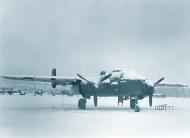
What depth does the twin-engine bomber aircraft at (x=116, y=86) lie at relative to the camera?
31.9 metres

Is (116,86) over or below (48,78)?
below

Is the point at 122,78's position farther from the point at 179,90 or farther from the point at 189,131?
the point at 179,90

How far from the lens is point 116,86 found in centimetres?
3344

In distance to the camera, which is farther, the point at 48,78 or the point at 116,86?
the point at 48,78

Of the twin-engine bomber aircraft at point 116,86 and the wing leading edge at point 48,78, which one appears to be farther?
the wing leading edge at point 48,78

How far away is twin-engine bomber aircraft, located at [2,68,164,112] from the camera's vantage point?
31.9 meters

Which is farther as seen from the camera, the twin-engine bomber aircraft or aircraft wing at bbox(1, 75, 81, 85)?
aircraft wing at bbox(1, 75, 81, 85)

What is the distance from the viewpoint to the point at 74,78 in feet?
116

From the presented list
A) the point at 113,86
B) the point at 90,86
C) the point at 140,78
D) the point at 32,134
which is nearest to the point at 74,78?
the point at 90,86

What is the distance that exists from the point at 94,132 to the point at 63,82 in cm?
2157

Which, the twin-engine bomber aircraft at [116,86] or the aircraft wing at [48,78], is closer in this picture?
the twin-engine bomber aircraft at [116,86]

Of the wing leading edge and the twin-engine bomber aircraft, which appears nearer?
the twin-engine bomber aircraft

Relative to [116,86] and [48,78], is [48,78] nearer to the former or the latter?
[48,78]

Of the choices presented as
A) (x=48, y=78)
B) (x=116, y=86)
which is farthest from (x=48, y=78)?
(x=116, y=86)
